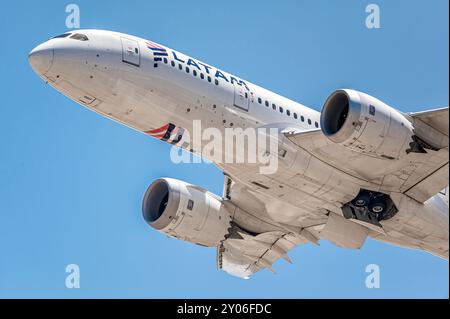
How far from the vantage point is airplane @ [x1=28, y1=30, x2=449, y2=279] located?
35.4 m

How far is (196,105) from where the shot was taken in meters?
36.7

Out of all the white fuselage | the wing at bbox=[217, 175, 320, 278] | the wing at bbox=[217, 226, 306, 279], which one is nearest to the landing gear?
the white fuselage

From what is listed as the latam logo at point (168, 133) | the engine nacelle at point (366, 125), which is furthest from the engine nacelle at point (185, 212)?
the engine nacelle at point (366, 125)

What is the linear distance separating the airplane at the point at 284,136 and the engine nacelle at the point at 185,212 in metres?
0.09

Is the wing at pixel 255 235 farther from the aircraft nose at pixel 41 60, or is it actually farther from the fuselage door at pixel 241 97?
the aircraft nose at pixel 41 60

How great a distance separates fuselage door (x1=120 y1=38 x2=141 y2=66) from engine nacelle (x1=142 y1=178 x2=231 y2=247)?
7.55 metres

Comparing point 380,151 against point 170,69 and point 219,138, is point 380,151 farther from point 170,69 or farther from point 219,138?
point 170,69

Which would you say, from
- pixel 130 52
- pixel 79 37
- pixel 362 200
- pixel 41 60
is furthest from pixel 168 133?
pixel 362 200

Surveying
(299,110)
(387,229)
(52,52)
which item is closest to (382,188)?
(387,229)

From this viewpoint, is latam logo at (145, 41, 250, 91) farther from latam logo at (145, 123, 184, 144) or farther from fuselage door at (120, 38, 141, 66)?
latam logo at (145, 123, 184, 144)

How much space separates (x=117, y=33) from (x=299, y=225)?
12.0 metres

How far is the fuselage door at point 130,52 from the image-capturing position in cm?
3616

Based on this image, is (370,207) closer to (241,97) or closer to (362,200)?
(362,200)

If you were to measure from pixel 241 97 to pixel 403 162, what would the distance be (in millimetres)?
6779
